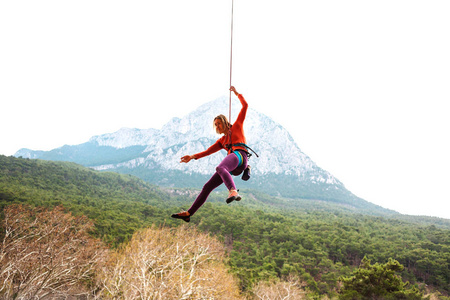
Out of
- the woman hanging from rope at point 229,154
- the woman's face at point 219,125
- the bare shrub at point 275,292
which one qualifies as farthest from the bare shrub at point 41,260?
the woman's face at point 219,125

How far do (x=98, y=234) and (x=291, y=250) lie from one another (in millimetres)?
29120

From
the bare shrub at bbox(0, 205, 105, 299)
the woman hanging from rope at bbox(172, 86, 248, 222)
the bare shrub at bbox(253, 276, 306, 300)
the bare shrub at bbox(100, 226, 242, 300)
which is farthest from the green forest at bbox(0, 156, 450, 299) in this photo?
the woman hanging from rope at bbox(172, 86, 248, 222)

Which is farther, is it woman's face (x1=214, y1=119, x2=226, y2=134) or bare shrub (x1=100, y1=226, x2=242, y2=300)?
bare shrub (x1=100, y1=226, x2=242, y2=300)

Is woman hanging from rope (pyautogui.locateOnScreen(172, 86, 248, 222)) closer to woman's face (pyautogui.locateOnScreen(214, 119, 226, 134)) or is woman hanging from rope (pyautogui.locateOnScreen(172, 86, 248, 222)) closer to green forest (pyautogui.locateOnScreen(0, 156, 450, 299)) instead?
woman's face (pyautogui.locateOnScreen(214, 119, 226, 134))

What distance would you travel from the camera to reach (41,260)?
13.3m

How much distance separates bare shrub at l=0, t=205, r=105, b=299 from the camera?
13.0 m

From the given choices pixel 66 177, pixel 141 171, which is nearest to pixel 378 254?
pixel 66 177

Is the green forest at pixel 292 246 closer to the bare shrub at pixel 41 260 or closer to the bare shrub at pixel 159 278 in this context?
the bare shrub at pixel 159 278

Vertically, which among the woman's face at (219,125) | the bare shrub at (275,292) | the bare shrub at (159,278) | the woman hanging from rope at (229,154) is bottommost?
the bare shrub at (275,292)

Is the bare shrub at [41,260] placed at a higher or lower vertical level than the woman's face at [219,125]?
lower

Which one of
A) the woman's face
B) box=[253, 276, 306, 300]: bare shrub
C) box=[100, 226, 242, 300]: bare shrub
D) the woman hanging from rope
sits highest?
the woman's face

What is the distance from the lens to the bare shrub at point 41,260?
1299cm

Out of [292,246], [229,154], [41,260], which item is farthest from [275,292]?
[229,154]

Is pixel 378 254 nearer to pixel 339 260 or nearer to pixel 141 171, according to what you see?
pixel 339 260
